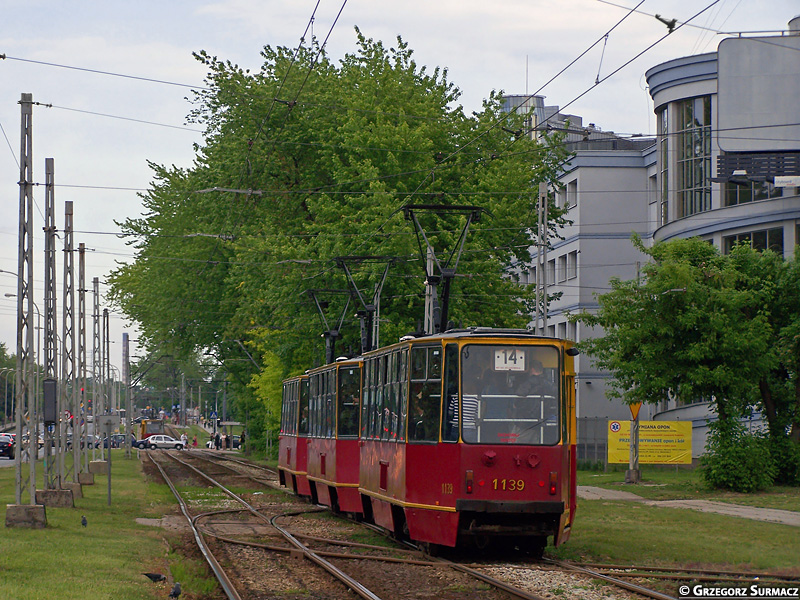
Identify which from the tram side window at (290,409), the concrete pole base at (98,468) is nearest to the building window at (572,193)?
the concrete pole base at (98,468)

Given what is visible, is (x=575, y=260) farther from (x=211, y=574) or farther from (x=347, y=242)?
(x=211, y=574)

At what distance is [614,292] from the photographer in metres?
31.0

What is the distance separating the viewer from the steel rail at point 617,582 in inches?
456

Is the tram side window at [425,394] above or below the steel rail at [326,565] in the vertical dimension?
above

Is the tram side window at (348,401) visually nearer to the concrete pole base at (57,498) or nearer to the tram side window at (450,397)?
the concrete pole base at (57,498)

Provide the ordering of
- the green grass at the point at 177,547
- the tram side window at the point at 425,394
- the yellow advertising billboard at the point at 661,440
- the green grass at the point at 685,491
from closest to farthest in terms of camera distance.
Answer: the green grass at the point at 177,547, the tram side window at the point at 425,394, the green grass at the point at 685,491, the yellow advertising billboard at the point at 661,440

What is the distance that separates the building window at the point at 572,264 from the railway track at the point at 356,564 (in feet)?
122

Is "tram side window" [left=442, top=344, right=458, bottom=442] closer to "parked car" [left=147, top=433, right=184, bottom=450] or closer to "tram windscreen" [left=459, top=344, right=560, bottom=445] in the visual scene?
"tram windscreen" [left=459, top=344, right=560, bottom=445]

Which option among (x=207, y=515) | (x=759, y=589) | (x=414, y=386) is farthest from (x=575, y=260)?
(x=759, y=589)

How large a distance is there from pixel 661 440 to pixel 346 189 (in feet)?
43.3

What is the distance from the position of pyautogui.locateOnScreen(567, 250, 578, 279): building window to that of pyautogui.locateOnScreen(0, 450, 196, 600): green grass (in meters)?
37.2

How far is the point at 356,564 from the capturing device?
15.3 m

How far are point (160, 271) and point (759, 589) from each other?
141 feet

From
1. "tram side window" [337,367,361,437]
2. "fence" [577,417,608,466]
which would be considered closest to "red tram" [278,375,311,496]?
"tram side window" [337,367,361,437]
